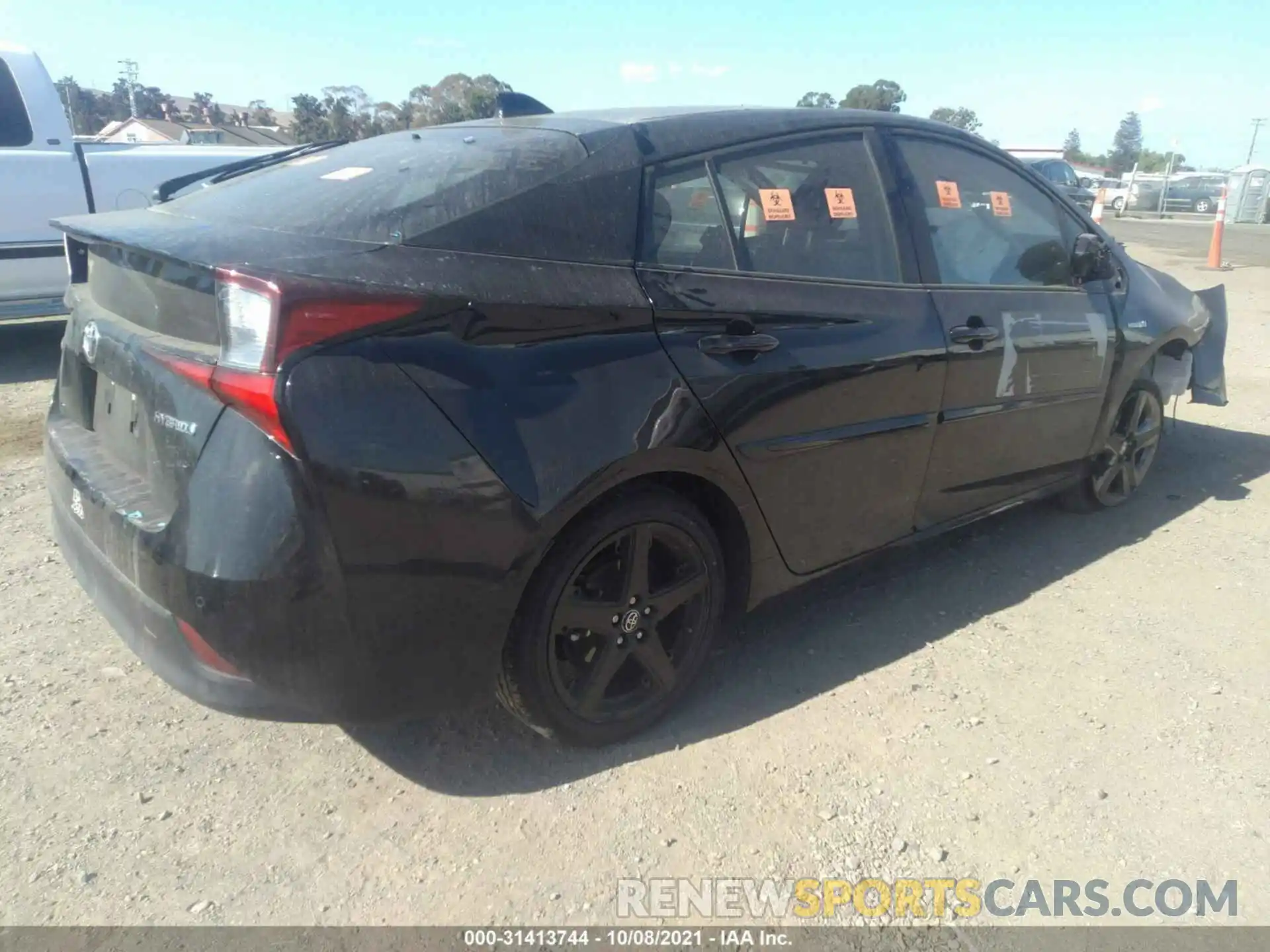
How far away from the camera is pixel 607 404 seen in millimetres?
2389

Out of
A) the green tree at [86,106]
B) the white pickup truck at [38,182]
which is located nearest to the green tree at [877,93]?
the white pickup truck at [38,182]

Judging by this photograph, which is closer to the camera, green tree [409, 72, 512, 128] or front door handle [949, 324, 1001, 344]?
front door handle [949, 324, 1001, 344]

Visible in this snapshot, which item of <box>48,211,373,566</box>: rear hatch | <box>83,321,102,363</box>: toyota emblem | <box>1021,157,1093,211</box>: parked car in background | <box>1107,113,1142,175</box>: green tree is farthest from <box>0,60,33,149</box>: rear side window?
<box>1107,113,1142,175</box>: green tree

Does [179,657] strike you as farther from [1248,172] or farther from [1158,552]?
[1248,172]

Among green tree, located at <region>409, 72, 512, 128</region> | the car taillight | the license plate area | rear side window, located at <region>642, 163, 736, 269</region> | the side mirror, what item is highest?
green tree, located at <region>409, 72, 512, 128</region>

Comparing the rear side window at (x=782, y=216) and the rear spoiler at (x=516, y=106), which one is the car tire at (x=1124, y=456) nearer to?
the rear side window at (x=782, y=216)

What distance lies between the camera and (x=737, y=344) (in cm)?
270

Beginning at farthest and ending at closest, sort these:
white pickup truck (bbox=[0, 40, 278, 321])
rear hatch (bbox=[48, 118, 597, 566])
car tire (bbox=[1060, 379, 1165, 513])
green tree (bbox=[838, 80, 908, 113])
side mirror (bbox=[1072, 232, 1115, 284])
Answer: green tree (bbox=[838, 80, 908, 113]) → white pickup truck (bbox=[0, 40, 278, 321]) → car tire (bbox=[1060, 379, 1165, 513]) → side mirror (bbox=[1072, 232, 1115, 284]) → rear hatch (bbox=[48, 118, 597, 566])

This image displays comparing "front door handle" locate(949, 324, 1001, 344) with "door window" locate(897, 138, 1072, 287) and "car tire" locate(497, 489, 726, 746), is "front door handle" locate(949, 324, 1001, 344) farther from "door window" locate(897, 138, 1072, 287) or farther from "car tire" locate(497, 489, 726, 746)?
"car tire" locate(497, 489, 726, 746)

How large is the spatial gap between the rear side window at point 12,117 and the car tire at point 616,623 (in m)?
6.35

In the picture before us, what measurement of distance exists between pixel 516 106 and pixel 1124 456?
3.19 meters

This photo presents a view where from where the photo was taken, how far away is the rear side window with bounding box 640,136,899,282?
2.69 metres

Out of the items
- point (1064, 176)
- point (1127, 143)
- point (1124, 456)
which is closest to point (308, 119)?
point (1064, 176)

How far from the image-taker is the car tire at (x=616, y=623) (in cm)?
248
